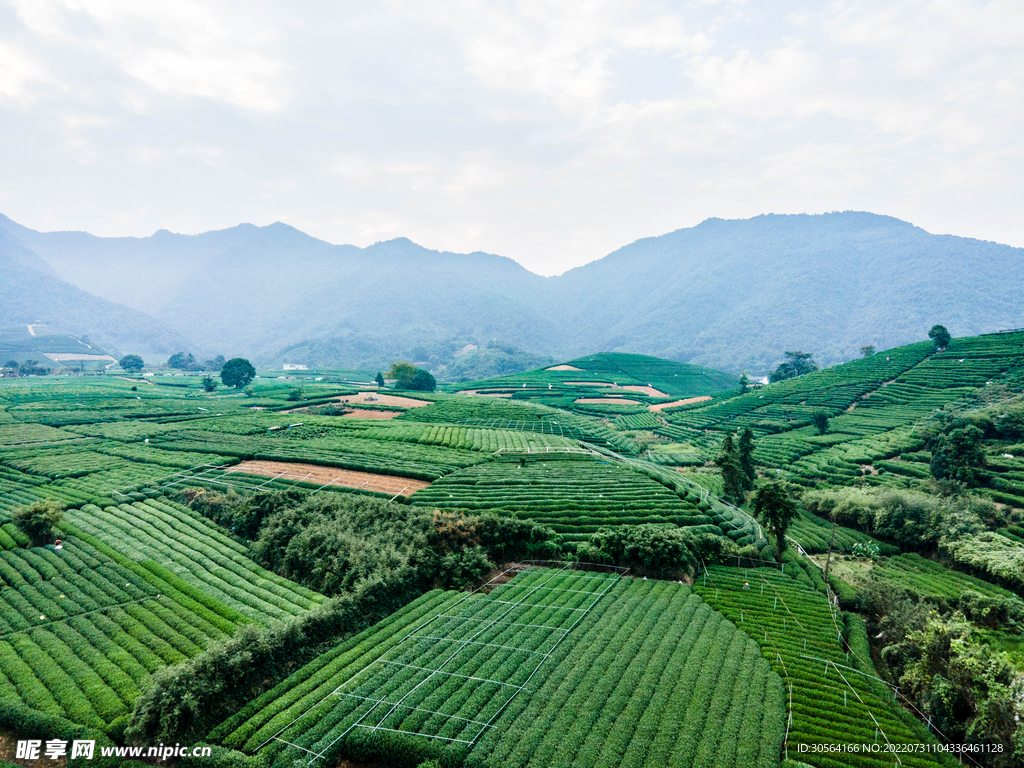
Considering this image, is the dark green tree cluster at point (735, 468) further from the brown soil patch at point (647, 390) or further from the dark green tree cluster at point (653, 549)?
the brown soil patch at point (647, 390)

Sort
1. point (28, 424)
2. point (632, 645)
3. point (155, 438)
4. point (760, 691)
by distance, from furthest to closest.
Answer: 1. point (28, 424)
2. point (155, 438)
3. point (632, 645)
4. point (760, 691)

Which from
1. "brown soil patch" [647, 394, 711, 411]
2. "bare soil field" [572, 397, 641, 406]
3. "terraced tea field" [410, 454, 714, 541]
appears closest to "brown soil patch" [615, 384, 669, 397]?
"brown soil patch" [647, 394, 711, 411]

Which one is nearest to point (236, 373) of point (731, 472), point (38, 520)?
point (38, 520)

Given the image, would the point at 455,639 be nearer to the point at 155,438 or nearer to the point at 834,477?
the point at 834,477

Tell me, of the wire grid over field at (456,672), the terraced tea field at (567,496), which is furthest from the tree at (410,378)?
the wire grid over field at (456,672)

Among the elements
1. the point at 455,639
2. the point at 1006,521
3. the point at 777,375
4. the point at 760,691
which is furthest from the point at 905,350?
the point at 455,639

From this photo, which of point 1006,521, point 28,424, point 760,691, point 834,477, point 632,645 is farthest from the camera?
point 28,424
